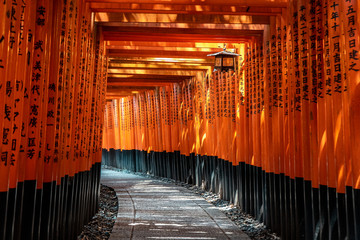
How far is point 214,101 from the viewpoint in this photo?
10.5 meters

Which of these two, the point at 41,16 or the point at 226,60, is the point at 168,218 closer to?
the point at 226,60

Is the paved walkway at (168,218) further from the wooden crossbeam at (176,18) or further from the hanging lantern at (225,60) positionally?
the wooden crossbeam at (176,18)

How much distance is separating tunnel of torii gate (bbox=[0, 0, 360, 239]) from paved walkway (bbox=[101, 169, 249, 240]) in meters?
0.70

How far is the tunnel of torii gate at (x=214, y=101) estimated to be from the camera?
3.62 metres

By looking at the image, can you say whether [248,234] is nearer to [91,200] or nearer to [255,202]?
[255,202]

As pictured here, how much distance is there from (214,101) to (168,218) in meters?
4.02

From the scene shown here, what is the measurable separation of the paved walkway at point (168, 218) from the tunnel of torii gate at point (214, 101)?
0.70 metres

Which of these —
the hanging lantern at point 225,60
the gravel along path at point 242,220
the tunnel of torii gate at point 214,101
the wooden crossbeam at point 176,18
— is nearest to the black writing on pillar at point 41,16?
the tunnel of torii gate at point 214,101

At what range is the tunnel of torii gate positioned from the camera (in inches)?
142

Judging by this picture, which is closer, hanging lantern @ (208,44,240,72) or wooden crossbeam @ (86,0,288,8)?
wooden crossbeam @ (86,0,288,8)

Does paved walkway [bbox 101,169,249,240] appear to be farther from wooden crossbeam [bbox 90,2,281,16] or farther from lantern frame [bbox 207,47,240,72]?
wooden crossbeam [bbox 90,2,281,16]

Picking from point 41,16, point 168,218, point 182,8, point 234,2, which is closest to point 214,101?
point 168,218

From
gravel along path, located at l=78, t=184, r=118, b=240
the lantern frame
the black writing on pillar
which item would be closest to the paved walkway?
gravel along path, located at l=78, t=184, r=118, b=240

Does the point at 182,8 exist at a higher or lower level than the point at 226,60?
higher
